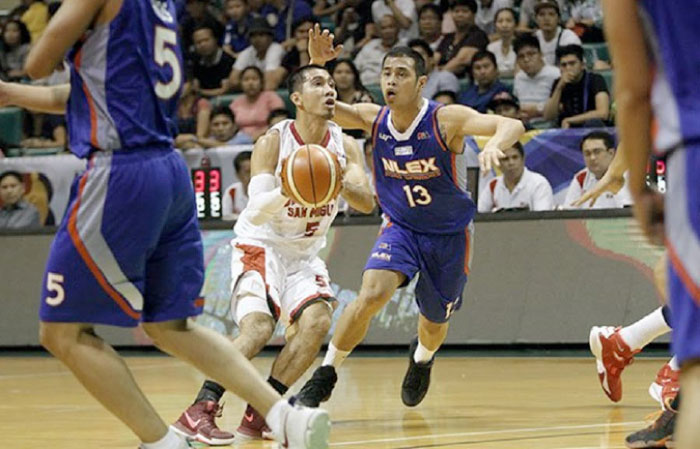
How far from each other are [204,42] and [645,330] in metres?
8.53

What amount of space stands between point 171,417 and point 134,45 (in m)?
3.37

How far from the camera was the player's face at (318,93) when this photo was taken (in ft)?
23.2

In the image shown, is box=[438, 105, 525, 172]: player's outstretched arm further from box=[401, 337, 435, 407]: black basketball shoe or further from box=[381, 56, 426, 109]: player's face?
box=[401, 337, 435, 407]: black basketball shoe

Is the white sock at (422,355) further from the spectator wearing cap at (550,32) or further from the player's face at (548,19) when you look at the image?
the player's face at (548,19)

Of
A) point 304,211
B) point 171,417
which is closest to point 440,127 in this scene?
point 304,211

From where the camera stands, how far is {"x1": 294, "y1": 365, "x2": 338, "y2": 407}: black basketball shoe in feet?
22.0

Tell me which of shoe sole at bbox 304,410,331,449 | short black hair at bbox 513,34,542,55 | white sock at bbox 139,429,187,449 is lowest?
white sock at bbox 139,429,187,449

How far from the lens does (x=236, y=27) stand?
1487cm

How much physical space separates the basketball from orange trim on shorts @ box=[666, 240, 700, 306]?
375cm

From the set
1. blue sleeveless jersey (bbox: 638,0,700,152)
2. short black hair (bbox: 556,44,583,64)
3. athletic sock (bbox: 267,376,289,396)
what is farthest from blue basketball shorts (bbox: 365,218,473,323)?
blue sleeveless jersey (bbox: 638,0,700,152)

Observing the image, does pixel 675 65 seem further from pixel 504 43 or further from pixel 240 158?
pixel 504 43

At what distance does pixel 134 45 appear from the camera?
4.47 meters

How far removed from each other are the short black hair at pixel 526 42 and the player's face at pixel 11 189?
511cm

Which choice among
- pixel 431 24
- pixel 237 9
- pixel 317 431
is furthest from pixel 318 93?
pixel 237 9
